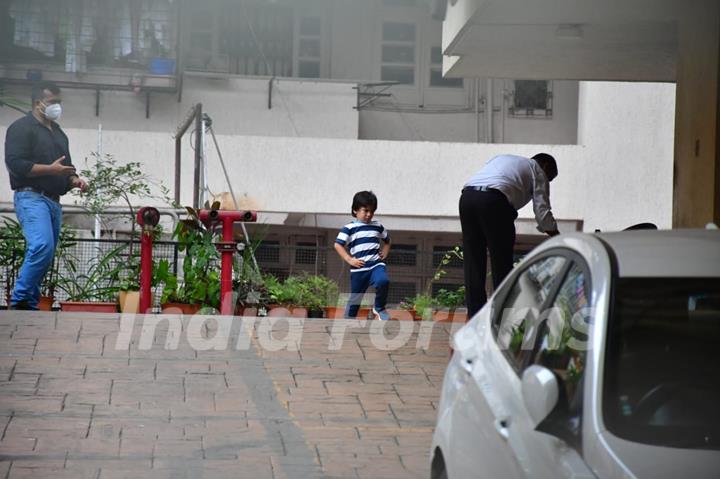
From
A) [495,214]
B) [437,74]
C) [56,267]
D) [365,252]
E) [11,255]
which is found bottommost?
[56,267]

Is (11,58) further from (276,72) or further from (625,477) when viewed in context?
A: (625,477)

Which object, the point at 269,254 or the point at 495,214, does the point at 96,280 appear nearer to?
the point at 495,214

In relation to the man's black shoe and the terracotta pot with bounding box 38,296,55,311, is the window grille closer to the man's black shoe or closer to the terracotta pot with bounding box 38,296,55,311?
the terracotta pot with bounding box 38,296,55,311

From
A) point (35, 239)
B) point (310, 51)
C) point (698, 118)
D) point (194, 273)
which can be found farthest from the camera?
point (310, 51)

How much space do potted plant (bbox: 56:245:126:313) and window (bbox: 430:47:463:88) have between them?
10863mm

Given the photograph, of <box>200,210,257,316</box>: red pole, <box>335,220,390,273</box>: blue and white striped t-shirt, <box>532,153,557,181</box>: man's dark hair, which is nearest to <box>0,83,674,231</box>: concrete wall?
<box>335,220,390,273</box>: blue and white striped t-shirt

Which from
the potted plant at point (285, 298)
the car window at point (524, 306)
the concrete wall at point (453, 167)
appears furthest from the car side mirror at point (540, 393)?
the concrete wall at point (453, 167)

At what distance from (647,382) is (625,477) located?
578 millimetres

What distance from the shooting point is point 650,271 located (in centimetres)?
408

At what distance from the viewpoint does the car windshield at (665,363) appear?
3.64 metres

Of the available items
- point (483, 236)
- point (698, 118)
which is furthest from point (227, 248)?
point (698, 118)

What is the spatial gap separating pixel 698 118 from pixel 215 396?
4463 mm

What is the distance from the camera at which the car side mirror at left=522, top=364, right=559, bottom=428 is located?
3631mm

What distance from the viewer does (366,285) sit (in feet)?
39.7
